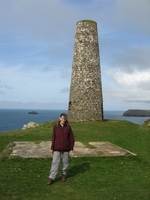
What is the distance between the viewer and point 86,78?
1064 inches

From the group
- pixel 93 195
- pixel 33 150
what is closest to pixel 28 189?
pixel 93 195

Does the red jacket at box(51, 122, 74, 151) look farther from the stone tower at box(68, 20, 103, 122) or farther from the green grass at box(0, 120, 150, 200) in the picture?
the stone tower at box(68, 20, 103, 122)

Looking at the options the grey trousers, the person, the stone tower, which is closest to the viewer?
the grey trousers

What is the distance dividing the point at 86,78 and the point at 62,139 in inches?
771

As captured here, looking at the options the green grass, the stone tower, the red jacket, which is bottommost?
the green grass

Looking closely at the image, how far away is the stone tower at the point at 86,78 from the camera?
2709cm

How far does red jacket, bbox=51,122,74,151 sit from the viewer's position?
7.84 meters

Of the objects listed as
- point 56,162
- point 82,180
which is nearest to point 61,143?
point 56,162

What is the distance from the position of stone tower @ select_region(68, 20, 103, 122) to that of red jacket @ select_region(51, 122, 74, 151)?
19.1 metres

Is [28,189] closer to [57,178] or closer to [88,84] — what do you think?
[57,178]

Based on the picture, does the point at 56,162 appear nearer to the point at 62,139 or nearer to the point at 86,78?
the point at 62,139

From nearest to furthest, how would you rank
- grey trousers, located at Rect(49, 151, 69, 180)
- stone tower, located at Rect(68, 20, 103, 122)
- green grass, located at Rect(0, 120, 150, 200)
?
green grass, located at Rect(0, 120, 150, 200) → grey trousers, located at Rect(49, 151, 69, 180) → stone tower, located at Rect(68, 20, 103, 122)

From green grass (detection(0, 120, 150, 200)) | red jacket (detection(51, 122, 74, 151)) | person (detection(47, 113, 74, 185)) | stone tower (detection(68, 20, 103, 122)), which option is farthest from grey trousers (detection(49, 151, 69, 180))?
stone tower (detection(68, 20, 103, 122))

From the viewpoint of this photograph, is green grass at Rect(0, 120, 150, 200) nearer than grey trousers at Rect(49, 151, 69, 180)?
Yes
